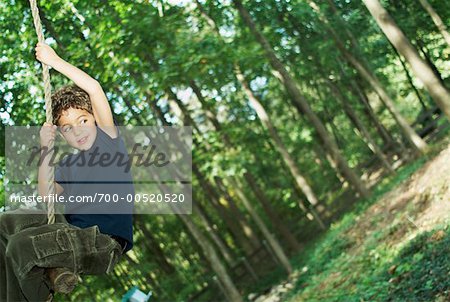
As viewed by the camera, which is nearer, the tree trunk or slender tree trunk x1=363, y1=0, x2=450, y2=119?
slender tree trunk x1=363, y1=0, x2=450, y2=119

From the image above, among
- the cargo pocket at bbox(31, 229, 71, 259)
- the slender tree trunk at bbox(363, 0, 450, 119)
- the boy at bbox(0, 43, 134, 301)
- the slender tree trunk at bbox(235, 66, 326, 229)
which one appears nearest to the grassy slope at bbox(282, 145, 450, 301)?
the slender tree trunk at bbox(363, 0, 450, 119)

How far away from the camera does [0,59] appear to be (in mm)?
14852

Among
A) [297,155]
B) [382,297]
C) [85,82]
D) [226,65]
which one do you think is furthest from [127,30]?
[297,155]

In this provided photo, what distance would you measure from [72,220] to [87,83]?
1.05 metres

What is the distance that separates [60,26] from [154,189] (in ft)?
30.0

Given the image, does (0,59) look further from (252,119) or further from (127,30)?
(252,119)

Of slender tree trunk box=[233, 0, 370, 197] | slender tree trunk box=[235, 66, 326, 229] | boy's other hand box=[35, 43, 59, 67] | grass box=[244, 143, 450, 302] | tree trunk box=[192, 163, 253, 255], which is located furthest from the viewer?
tree trunk box=[192, 163, 253, 255]

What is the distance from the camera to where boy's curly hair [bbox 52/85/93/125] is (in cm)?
430

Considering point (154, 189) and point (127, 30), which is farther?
point (154, 189)

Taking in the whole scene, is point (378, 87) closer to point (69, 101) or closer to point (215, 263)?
point (215, 263)

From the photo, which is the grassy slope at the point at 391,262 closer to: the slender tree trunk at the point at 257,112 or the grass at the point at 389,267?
the grass at the point at 389,267

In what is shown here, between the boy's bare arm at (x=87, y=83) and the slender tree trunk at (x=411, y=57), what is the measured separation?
29.4 feet

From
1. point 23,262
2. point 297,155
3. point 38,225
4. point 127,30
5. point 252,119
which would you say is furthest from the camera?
point 297,155

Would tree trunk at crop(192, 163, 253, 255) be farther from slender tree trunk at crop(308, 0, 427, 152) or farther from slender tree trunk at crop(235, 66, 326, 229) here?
slender tree trunk at crop(308, 0, 427, 152)
